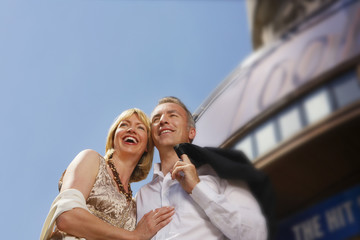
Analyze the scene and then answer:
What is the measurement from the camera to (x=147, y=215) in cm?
184

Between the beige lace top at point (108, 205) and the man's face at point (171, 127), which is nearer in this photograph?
the beige lace top at point (108, 205)

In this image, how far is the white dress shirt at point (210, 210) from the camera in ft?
5.16

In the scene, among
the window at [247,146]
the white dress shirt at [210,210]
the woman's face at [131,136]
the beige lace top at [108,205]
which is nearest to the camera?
the window at [247,146]

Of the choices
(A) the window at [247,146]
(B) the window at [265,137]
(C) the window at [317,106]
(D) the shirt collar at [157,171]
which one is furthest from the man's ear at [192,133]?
(C) the window at [317,106]

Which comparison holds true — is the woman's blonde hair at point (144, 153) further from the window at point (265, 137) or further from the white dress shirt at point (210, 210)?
the window at point (265, 137)

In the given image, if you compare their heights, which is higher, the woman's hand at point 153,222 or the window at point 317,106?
the window at point 317,106

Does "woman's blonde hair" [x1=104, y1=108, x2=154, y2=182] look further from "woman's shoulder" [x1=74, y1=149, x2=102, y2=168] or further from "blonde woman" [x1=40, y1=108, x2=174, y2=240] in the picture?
"woman's shoulder" [x1=74, y1=149, x2=102, y2=168]

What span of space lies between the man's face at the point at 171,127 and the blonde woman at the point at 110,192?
159 millimetres

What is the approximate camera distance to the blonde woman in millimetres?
1740

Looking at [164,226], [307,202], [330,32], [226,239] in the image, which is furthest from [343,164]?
[164,226]

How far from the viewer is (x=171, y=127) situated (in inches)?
81.2

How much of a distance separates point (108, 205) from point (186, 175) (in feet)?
1.45

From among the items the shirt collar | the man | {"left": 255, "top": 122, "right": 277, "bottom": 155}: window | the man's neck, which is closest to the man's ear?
the man

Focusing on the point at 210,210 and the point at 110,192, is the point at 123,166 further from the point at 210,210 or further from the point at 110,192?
the point at 210,210
